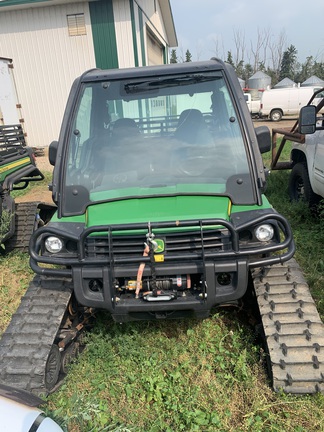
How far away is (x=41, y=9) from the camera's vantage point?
12.9m

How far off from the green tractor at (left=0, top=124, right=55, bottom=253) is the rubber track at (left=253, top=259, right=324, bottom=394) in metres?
3.13

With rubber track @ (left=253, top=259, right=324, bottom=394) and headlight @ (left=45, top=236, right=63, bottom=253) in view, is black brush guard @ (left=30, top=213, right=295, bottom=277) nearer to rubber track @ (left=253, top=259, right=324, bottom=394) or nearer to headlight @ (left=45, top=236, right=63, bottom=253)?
headlight @ (left=45, top=236, right=63, bottom=253)

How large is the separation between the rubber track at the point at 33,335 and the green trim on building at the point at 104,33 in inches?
465

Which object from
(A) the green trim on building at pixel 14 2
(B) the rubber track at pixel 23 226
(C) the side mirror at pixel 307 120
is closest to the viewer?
(C) the side mirror at pixel 307 120

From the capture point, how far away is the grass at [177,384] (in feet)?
7.54

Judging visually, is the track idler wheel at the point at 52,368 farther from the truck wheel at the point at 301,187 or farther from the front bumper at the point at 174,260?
the truck wheel at the point at 301,187

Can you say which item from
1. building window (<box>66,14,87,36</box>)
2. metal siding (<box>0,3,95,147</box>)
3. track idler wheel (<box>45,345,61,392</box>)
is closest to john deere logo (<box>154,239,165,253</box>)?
track idler wheel (<box>45,345,61,392</box>)

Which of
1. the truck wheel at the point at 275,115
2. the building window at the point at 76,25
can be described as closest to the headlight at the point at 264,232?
the building window at the point at 76,25

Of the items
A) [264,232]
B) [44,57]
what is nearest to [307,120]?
[264,232]

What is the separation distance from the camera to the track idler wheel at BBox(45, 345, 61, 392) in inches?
101

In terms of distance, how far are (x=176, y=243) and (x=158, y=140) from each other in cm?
100

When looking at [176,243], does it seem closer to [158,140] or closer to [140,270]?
[140,270]

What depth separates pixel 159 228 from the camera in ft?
8.15

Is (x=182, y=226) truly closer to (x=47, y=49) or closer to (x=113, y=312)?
(x=113, y=312)
